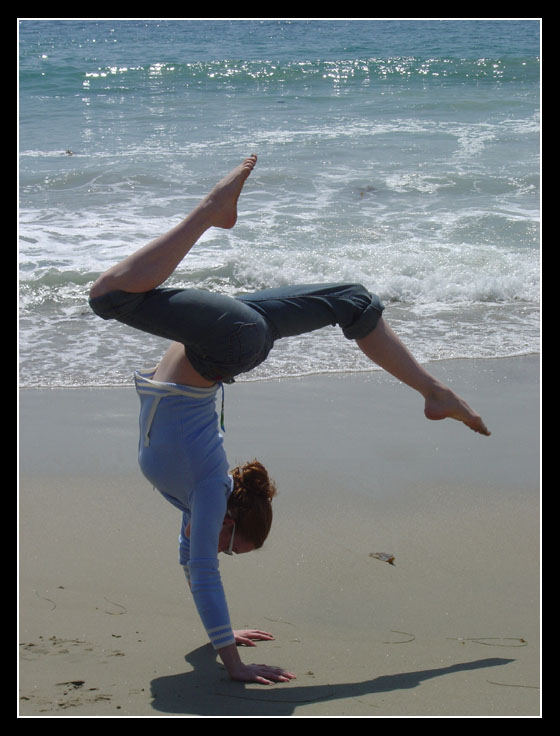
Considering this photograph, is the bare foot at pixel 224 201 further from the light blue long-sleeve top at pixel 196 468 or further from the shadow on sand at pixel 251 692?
the shadow on sand at pixel 251 692

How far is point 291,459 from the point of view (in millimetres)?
4734

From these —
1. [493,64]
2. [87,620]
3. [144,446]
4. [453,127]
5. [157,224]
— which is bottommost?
[87,620]

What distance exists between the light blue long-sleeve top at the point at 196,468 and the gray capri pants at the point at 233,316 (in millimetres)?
158

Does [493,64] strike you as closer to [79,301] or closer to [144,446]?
[79,301]

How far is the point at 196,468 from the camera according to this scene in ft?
9.11

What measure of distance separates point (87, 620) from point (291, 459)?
1810mm

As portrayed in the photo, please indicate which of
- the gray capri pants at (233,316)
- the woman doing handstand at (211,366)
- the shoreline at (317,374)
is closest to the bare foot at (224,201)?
the woman doing handstand at (211,366)

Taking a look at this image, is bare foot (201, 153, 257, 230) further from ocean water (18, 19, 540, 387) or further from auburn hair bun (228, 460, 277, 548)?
ocean water (18, 19, 540, 387)

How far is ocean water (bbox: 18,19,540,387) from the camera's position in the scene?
7.22 meters

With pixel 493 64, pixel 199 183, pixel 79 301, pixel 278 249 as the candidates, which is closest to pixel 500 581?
pixel 79 301

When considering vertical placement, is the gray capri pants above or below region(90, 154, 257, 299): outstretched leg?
below

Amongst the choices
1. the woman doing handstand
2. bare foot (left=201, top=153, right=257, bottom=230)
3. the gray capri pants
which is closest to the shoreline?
the woman doing handstand

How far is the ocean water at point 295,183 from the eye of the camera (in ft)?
23.7

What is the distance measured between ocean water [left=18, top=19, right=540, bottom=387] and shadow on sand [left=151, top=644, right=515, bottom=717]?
3399mm
